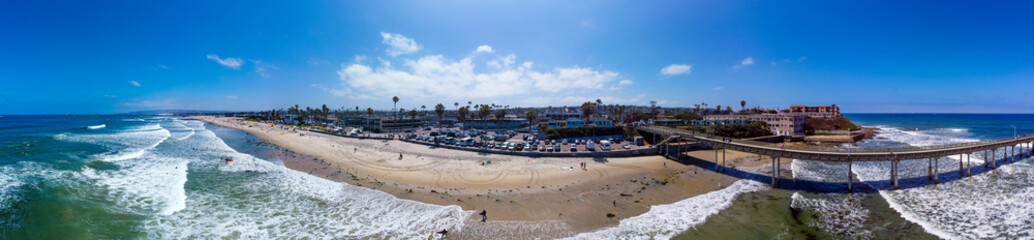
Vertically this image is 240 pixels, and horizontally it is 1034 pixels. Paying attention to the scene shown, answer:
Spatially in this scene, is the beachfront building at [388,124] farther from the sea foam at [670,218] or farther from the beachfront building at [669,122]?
the sea foam at [670,218]

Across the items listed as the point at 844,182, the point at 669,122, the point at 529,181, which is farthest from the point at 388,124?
the point at 844,182

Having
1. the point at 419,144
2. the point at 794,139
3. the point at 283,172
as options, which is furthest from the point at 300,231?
the point at 794,139

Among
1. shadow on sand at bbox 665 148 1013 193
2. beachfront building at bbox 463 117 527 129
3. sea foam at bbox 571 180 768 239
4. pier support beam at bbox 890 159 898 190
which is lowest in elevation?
sea foam at bbox 571 180 768 239

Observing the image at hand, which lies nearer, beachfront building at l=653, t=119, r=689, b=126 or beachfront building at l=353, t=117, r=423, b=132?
beachfront building at l=653, t=119, r=689, b=126

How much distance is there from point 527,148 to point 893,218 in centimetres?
2531

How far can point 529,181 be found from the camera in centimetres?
2273

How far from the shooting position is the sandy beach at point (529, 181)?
16281mm

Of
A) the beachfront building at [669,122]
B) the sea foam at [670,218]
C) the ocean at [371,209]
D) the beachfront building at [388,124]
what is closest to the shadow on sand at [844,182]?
the ocean at [371,209]

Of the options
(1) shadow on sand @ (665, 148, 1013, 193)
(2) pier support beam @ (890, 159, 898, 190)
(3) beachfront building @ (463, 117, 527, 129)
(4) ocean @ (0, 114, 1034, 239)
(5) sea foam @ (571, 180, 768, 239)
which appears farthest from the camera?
(3) beachfront building @ (463, 117, 527, 129)

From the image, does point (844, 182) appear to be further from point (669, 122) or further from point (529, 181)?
point (669, 122)

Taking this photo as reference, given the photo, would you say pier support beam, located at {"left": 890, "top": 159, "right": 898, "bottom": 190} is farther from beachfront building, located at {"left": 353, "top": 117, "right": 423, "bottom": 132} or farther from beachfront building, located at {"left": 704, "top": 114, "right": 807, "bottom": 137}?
beachfront building, located at {"left": 353, "top": 117, "right": 423, "bottom": 132}

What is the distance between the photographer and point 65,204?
17531mm

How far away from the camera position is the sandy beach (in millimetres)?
16281

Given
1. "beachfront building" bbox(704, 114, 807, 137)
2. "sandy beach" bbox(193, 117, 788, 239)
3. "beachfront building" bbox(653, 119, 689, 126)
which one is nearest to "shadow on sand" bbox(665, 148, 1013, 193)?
"sandy beach" bbox(193, 117, 788, 239)
